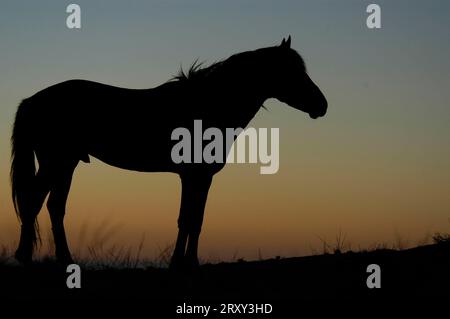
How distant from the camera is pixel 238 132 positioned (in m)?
10.5

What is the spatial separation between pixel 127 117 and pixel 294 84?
8.19 feet

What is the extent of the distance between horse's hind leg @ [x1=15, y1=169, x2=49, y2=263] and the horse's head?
363 centimetres

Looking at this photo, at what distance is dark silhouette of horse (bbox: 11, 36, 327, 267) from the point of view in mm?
10523

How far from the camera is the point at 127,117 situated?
10.8 metres

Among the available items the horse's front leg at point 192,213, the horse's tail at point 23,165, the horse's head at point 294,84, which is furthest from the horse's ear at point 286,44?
the horse's tail at point 23,165

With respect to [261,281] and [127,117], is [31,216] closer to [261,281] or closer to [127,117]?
[127,117]

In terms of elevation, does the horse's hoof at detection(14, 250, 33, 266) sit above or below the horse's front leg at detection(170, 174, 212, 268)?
below

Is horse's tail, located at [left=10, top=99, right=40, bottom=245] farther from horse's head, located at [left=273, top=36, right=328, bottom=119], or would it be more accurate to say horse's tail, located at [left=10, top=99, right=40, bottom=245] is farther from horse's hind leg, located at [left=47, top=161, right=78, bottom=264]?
horse's head, located at [left=273, top=36, right=328, bottom=119]

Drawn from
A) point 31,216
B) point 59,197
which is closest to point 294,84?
point 59,197

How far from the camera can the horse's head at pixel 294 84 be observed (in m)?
10.7

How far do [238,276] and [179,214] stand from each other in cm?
135

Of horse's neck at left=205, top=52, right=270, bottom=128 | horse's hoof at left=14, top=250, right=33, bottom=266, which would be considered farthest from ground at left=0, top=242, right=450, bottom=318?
horse's neck at left=205, top=52, right=270, bottom=128
